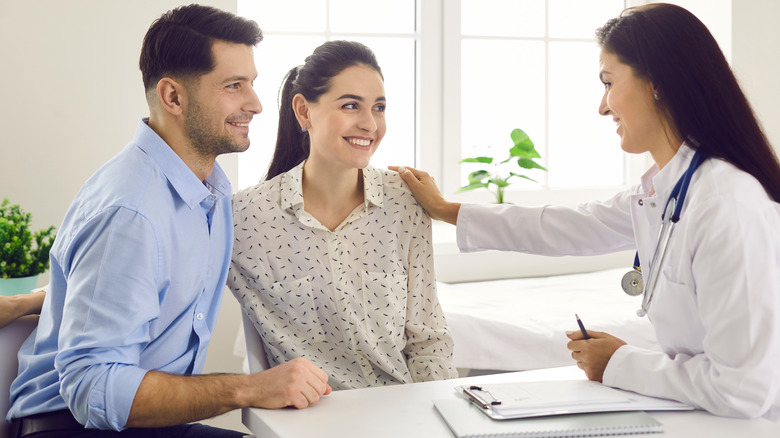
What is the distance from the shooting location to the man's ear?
1.47 metres

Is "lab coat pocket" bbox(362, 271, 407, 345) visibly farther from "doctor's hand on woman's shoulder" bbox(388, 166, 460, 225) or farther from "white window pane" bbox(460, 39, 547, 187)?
"white window pane" bbox(460, 39, 547, 187)

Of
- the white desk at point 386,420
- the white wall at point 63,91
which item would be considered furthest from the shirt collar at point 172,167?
the white wall at point 63,91

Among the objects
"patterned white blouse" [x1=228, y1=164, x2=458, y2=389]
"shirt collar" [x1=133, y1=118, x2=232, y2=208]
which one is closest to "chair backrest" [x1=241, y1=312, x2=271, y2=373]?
"patterned white blouse" [x1=228, y1=164, x2=458, y2=389]

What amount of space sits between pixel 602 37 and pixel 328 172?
0.74m

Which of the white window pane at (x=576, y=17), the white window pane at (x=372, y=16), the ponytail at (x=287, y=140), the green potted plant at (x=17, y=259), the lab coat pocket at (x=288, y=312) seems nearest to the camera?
the lab coat pocket at (x=288, y=312)

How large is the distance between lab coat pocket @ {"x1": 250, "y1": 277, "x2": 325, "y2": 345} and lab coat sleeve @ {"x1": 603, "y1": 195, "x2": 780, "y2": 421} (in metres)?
0.82

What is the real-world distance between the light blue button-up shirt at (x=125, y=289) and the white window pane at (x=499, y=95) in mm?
2297

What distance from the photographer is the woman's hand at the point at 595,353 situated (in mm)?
1307

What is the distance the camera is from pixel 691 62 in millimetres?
1278

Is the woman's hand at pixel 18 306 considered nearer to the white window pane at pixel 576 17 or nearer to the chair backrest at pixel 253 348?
the chair backrest at pixel 253 348

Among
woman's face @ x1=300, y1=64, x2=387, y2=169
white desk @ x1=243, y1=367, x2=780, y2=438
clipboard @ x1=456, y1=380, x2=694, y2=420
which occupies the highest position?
woman's face @ x1=300, y1=64, x2=387, y2=169

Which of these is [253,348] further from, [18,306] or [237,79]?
[237,79]

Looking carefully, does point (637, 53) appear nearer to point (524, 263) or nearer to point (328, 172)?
point (328, 172)

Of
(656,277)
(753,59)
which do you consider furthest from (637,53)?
(753,59)
